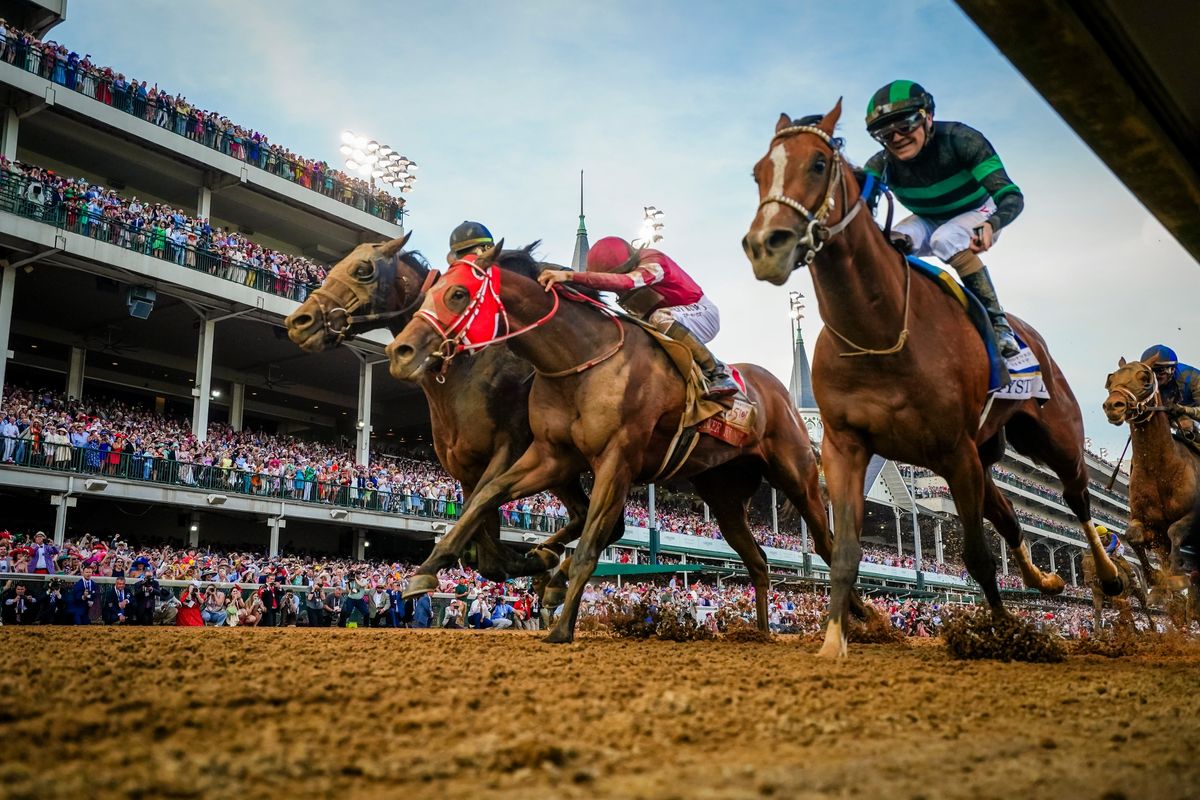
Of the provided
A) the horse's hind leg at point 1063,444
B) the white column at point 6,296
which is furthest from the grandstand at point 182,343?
the horse's hind leg at point 1063,444

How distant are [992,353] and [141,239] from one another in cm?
2578

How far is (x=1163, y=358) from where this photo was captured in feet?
33.4

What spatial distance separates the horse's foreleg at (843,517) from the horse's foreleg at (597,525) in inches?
62.0

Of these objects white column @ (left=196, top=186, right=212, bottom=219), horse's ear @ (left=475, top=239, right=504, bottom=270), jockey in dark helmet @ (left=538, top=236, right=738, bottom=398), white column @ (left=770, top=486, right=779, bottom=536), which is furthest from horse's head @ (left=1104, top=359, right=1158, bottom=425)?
white column @ (left=770, top=486, right=779, bottom=536)

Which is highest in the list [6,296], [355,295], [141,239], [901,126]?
[141,239]

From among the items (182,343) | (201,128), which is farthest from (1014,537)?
(182,343)

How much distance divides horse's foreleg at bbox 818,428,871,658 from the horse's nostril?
5.09 ft

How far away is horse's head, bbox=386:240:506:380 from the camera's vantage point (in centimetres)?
657

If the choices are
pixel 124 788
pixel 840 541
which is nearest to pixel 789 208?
pixel 840 541

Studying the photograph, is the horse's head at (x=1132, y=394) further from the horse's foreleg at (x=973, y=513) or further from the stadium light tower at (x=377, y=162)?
the stadium light tower at (x=377, y=162)

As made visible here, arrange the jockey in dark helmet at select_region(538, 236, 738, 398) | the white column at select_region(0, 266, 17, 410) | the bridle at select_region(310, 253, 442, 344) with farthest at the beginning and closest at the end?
the white column at select_region(0, 266, 17, 410) → the bridle at select_region(310, 253, 442, 344) → the jockey in dark helmet at select_region(538, 236, 738, 398)

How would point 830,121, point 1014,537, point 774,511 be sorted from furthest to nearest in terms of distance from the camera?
point 774,511 → point 1014,537 → point 830,121

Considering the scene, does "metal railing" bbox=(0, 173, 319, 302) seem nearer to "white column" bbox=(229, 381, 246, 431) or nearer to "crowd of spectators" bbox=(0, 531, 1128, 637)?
"white column" bbox=(229, 381, 246, 431)

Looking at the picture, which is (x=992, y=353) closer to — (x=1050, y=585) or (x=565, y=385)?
(x=1050, y=585)
